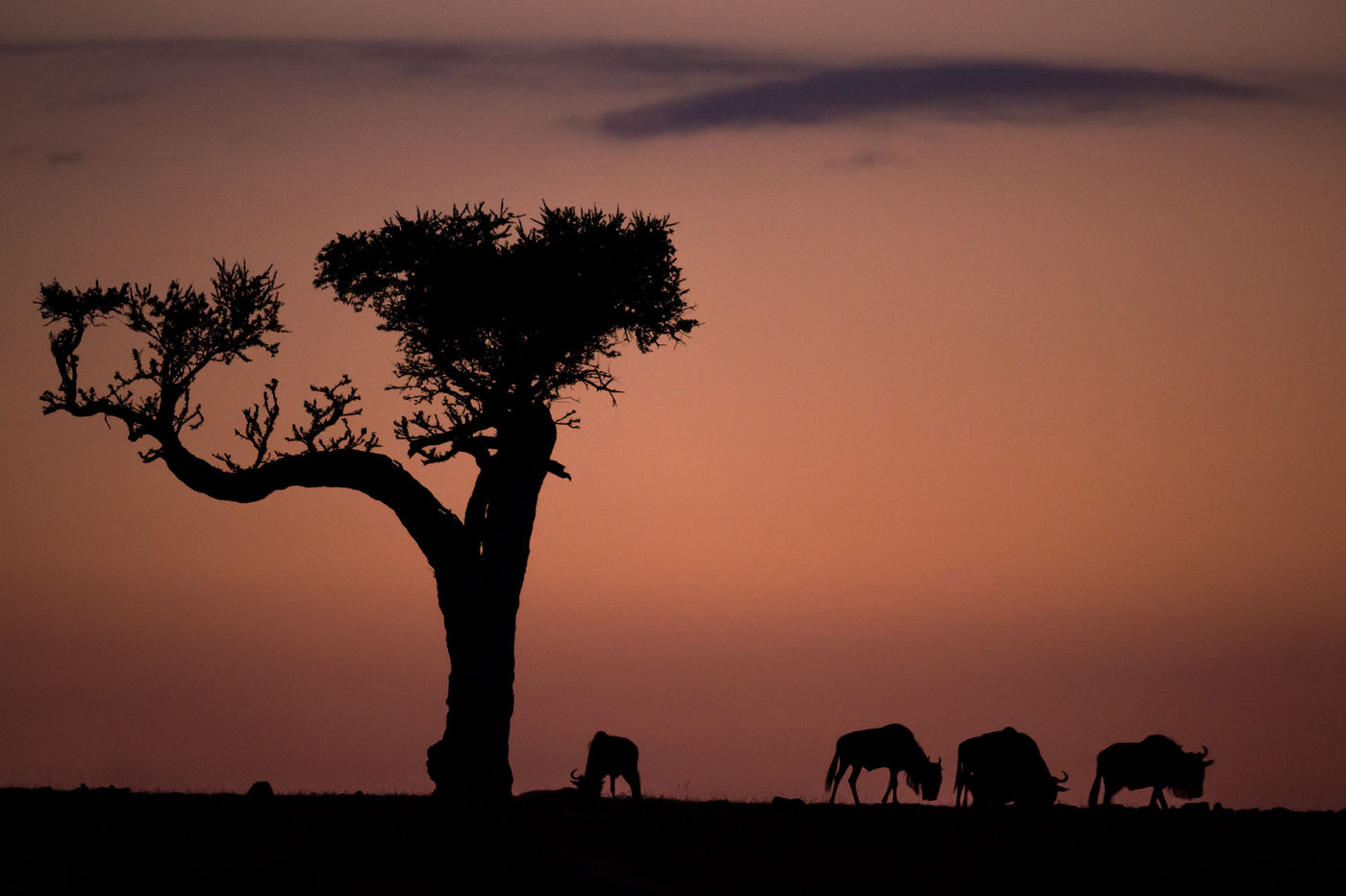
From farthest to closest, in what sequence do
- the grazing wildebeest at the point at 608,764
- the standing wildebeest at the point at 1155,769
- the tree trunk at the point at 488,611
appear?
the grazing wildebeest at the point at 608,764 < the standing wildebeest at the point at 1155,769 < the tree trunk at the point at 488,611

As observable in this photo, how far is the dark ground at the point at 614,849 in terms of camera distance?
1758cm

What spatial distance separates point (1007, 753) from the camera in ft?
106

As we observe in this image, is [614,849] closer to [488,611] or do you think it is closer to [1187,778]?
[488,611]

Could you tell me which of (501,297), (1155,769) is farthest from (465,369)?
(1155,769)

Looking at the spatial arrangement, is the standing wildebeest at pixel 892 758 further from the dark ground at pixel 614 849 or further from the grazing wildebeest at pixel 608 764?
the dark ground at pixel 614 849

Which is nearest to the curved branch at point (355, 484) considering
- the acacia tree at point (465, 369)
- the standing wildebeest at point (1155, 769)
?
the acacia tree at point (465, 369)

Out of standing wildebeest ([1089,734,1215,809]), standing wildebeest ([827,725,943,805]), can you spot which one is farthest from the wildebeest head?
standing wildebeest ([827,725,943,805])

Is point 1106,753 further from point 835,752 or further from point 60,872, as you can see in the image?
point 60,872

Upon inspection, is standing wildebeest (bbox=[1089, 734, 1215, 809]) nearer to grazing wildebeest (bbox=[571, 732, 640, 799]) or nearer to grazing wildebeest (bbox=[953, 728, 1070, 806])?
grazing wildebeest (bbox=[953, 728, 1070, 806])

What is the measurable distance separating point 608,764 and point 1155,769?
41.4ft

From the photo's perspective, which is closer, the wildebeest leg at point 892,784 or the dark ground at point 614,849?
the dark ground at point 614,849

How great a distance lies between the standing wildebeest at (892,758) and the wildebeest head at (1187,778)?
570cm

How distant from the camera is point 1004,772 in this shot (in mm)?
31875

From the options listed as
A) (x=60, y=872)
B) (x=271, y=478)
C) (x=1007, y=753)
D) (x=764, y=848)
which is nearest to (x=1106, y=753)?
(x=1007, y=753)
